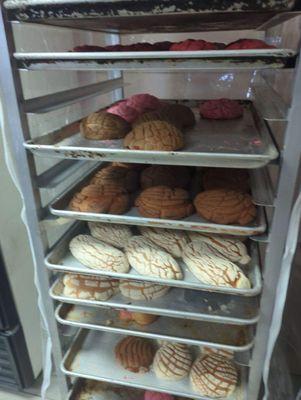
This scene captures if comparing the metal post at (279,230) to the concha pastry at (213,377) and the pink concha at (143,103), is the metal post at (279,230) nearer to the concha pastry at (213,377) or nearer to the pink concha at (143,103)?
the concha pastry at (213,377)

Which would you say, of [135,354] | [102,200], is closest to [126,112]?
[102,200]

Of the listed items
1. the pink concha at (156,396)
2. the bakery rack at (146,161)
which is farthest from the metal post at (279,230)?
the pink concha at (156,396)

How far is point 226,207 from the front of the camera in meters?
0.65

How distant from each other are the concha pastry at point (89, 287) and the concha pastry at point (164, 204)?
0.66 feet

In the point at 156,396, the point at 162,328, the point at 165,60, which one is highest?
the point at 165,60

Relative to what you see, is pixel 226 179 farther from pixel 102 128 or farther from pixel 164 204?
pixel 102 128

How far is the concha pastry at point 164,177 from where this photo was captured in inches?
31.4

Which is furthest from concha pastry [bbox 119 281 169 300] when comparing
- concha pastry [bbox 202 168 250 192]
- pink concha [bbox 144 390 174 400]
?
pink concha [bbox 144 390 174 400]

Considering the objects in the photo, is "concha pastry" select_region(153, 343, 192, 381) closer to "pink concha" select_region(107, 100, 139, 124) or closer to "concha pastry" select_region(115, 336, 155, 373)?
"concha pastry" select_region(115, 336, 155, 373)

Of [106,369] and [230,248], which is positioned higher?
[230,248]

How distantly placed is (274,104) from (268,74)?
1.27 feet

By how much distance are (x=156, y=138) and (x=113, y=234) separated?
0.91 feet

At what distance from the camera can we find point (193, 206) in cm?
71

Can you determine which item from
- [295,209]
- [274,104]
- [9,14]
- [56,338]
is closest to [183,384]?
[56,338]
